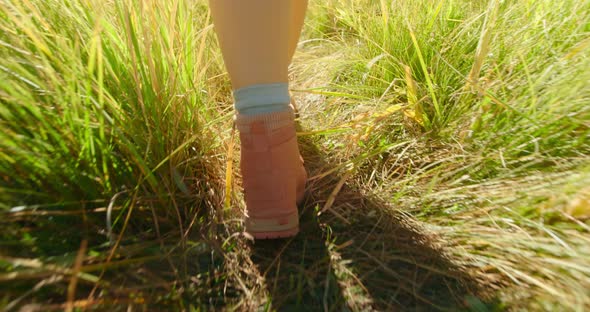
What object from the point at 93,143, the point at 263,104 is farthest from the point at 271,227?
the point at 93,143

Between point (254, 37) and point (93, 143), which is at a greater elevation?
point (254, 37)

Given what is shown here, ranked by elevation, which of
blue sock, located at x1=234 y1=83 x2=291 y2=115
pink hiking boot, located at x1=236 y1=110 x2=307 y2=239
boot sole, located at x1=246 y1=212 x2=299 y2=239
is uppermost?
blue sock, located at x1=234 y1=83 x2=291 y2=115

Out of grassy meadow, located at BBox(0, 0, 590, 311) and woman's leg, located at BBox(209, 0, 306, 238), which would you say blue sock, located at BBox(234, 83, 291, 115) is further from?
grassy meadow, located at BBox(0, 0, 590, 311)

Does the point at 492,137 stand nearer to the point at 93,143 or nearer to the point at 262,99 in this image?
the point at 262,99

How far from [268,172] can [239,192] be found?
7.5 inches

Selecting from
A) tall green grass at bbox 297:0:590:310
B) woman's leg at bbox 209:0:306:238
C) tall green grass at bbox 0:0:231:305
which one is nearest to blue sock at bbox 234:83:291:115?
woman's leg at bbox 209:0:306:238

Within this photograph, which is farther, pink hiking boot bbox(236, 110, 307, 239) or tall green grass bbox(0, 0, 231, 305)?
pink hiking boot bbox(236, 110, 307, 239)

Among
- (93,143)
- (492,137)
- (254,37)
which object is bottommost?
(492,137)

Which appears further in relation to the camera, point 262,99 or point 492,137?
point 492,137

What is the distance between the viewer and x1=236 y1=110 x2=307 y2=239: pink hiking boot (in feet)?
2.25

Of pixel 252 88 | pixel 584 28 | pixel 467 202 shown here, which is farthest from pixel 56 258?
pixel 584 28

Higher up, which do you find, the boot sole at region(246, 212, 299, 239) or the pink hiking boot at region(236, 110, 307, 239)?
the pink hiking boot at region(236, 110, 307, 239)

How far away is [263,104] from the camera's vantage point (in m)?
0.68

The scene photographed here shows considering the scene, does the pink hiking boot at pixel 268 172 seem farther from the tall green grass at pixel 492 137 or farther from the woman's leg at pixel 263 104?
the tall green grass at pixel 492 137
